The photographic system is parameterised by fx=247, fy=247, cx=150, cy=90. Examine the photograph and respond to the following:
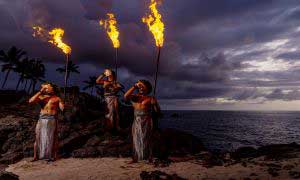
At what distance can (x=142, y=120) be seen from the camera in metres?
9.55

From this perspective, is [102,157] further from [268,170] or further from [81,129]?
[268,170]

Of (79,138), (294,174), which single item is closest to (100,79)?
(79,138)

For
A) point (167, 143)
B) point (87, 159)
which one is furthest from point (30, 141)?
point (167, 143)

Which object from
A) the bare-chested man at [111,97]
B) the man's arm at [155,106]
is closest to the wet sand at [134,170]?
the man's arm at [155,106]

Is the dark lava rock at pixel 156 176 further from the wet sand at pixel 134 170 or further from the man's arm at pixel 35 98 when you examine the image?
the man's arm at pixel 35 98

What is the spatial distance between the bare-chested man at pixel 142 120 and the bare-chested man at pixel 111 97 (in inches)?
131

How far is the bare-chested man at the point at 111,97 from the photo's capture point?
12.5 meters

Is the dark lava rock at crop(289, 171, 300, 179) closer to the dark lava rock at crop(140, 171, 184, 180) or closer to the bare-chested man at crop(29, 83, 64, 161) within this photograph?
the dark lava rock at crop(140, 171, 184, 180)

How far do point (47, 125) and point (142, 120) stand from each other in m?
4.00

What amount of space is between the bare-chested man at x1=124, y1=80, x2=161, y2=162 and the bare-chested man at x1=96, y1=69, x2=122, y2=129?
10.9ft

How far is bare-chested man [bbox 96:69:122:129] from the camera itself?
494 inches

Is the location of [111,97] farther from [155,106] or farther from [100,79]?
[155,106]

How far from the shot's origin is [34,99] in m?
10.0

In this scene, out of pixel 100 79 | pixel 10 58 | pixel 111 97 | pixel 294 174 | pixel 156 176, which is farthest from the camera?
pixel 10 58
